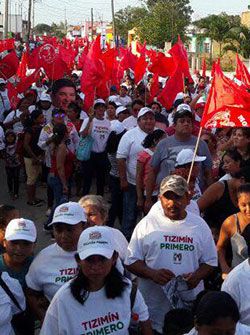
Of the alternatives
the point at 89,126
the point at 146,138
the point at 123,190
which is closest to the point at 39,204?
the point at 89,126

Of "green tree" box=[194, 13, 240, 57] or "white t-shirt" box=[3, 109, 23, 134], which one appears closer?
"white t-shirt" box=[3, 109, 23, 134]

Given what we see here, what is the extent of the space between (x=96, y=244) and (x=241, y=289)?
0.82 metres

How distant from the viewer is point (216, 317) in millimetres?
2693

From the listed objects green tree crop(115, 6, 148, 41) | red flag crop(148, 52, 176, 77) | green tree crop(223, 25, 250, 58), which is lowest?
red flag crop(148, 52, 176, 77)

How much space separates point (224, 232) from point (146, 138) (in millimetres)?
2396

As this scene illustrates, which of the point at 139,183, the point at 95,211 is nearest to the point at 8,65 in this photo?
the point at 139,183

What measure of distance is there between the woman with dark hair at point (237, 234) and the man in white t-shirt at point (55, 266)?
119cm

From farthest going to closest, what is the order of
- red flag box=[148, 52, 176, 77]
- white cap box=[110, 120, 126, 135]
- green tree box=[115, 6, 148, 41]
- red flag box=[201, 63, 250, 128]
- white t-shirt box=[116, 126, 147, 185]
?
green tree box=[115, 6, 148, 41]
red flag box=[148, 52, 176, 77]
white cap box=[110, 120, 126, 135]
white t-shirt box=[116, 126, 147, 185]
red flag box=[201, 63, 250, 128]

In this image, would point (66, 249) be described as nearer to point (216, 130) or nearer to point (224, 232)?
point (224, 232)

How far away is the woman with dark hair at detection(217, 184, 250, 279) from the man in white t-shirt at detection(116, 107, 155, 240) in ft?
8.47

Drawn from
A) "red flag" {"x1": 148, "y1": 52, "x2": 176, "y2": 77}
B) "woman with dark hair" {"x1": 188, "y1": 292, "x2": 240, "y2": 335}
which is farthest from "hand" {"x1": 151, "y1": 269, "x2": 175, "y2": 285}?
"red flag" {"x1": 148, "y1": 52, "x2": 176, "y2": 77}

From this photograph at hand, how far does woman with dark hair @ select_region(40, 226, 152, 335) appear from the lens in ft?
9.74

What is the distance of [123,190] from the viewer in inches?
276

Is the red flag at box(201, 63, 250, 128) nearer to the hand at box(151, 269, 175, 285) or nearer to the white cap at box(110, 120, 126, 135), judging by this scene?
the hand at box(151, 269, 175, 285)
